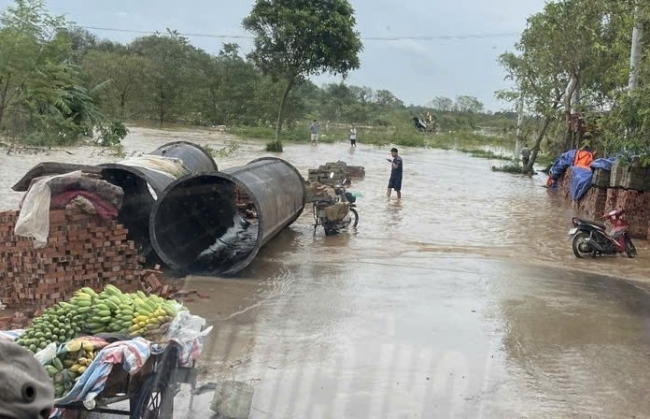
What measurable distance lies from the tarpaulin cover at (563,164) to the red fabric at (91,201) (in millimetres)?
16939

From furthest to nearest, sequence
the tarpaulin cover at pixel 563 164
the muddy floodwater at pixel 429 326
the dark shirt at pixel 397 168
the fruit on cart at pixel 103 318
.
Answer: the tarpaulin cover at pixel 563 164, the dark shirt at pixel 397 168, the muddy floodwater at pixel 429 326, the fruit on cart at pixel 103 318

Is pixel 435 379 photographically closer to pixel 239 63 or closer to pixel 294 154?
pixel 294 154

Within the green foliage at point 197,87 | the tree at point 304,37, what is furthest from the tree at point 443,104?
the tree at point 304,37

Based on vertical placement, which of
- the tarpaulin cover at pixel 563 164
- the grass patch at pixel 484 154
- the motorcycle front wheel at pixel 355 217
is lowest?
the motorcycle front wheel at pixel 355 217

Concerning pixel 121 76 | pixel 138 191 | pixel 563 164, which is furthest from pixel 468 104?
pixel 138 191

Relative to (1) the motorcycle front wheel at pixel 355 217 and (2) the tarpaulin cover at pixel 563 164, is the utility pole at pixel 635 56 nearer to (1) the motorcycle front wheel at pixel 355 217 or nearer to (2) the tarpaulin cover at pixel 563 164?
(1) the motorcycle front wheel at pixel 355 217

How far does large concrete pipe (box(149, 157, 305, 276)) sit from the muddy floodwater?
24.0 inches

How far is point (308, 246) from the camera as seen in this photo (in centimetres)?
1198

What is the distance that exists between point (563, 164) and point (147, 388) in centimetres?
2042

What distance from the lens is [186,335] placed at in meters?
4.80

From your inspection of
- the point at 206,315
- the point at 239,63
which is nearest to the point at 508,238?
the point at 206,315

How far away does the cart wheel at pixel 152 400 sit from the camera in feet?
14.2

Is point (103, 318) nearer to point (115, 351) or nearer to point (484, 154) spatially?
point (115, 351)

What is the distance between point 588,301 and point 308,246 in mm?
4805
